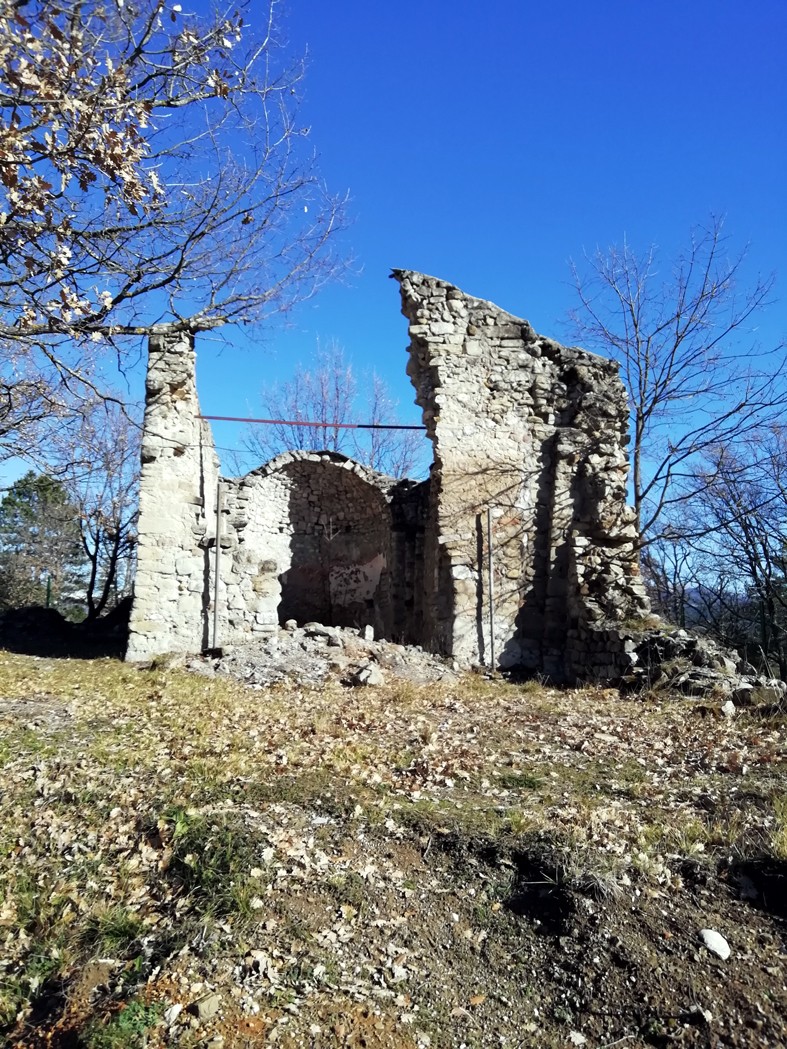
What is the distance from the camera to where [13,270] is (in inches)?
178

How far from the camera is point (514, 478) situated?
10.2m

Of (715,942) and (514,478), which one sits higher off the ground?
(514,478)

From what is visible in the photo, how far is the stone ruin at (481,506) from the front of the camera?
32.7 feet

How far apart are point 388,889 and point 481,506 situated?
23.6 ft

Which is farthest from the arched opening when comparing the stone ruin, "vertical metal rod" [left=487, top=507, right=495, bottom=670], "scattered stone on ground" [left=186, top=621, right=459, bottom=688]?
"vertical metal rod" [left=487, top=507, right=495, bottom=670]

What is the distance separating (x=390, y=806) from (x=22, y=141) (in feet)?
13.9

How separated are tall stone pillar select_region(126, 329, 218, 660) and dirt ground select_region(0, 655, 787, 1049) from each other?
15.1 ft

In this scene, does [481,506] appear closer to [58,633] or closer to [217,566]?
[217,566]

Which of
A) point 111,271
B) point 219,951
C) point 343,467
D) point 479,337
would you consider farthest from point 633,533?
point 219,951

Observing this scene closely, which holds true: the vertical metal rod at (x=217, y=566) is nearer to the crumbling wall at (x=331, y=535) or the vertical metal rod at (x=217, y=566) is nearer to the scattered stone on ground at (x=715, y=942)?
the crumbling wall at (x=331, y=535)

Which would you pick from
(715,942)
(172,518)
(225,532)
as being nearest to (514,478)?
(225,532)

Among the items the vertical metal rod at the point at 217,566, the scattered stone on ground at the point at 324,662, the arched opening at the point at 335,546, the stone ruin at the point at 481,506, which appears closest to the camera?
the scattered stone on ground at the point at 324,662

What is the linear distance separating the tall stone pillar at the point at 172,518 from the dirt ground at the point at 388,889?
4.61 m

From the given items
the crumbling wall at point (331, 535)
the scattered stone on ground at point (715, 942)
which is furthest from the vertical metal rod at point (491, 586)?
the scattered stone on ground at point (715, 942)
